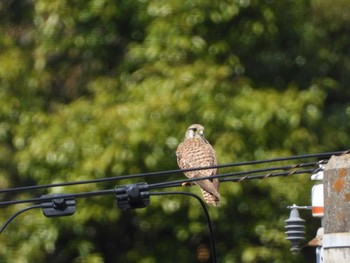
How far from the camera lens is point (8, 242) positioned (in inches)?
476

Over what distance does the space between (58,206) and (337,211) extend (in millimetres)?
2183

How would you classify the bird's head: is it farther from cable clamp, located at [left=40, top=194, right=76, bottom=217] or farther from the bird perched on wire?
cable clamp, located at [left=40, top=194, right=76, bottom=217]

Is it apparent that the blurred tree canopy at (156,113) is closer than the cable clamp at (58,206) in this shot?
No

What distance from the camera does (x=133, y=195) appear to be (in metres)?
8.55

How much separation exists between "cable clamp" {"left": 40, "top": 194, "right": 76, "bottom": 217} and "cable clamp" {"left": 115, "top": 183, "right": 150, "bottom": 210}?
275 mm

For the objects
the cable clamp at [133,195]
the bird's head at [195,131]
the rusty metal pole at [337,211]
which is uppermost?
the bird's head at [195,131]

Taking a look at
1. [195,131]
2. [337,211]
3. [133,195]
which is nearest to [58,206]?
[133,195]

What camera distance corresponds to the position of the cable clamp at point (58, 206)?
342 inches

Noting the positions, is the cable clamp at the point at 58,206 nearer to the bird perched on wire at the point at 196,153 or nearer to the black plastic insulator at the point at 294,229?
the black plastic insulator at the point at 294,229

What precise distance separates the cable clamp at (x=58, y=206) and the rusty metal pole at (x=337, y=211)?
202 cm

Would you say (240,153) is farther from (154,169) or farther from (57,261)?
(57,261)

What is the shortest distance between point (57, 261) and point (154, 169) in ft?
4.28

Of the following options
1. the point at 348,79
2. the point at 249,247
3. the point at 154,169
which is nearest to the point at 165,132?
the point at 154,169

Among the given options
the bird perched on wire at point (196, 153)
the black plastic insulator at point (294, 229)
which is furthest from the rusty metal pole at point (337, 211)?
the bird perched on wire at point (196, 153)
